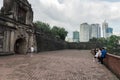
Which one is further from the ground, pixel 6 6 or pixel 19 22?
pixel 6 6

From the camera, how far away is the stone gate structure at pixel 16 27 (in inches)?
671

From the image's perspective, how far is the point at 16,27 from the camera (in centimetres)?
1947

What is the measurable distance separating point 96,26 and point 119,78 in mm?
117529

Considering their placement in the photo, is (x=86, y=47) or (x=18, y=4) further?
(x=86, y=47)

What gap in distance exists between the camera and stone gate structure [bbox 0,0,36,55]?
17047mm

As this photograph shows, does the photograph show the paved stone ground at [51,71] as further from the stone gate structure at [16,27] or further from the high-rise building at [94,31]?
the high-rise building at [94,31]

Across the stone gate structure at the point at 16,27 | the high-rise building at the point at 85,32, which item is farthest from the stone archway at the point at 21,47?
the high-rise building at the point at 85,32

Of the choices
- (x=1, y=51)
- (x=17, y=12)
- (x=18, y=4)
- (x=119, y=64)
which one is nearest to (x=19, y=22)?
(x=17, y=12)

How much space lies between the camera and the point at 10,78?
633 cm

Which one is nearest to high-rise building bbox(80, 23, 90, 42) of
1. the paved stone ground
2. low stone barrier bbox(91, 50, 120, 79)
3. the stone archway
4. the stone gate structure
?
A: the stone gate structure

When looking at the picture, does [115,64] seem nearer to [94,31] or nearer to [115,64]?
[115,64]

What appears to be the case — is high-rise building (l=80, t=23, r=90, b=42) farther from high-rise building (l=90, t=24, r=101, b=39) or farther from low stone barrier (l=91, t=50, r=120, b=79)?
low stone barrier (l=91, t=50, r=120, b=79)

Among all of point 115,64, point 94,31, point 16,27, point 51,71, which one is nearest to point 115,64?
point 115,64

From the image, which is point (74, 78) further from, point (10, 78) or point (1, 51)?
point (1, 51)
